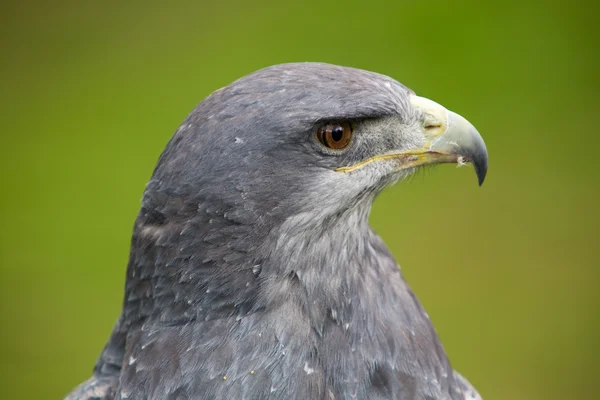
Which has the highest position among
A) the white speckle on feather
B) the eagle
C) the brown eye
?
the brown eye

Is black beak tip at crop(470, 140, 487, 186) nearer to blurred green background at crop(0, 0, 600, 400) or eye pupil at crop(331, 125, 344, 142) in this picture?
eye pupil at crop(331, 125, 344, 142)

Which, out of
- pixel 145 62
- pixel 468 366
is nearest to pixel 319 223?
pixel 468 366

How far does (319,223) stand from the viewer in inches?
139

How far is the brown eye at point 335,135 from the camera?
3406 millimetres

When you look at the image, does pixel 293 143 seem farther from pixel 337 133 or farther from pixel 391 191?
pixel 391 191

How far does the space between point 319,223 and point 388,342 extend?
1.89 feet

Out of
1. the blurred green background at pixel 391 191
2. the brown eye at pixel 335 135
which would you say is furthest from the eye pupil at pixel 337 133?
the blurred green background at pixel 391 191

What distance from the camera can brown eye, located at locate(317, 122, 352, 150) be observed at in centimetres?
341

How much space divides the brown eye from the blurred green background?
4218mm

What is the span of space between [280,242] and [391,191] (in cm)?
420

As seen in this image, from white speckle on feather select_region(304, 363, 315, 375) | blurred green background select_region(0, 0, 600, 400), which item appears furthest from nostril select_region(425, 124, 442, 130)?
blurred green background select_region(0, 0, 600, 400)

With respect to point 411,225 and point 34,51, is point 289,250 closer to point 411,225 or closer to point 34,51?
point 411,225

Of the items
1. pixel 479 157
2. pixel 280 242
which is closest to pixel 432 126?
pixel 479 157

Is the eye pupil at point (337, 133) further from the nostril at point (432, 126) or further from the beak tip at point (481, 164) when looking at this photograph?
the beak tip at point (481, 164)
